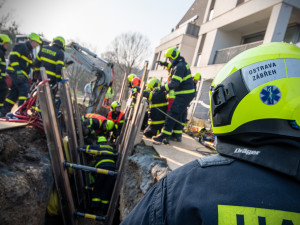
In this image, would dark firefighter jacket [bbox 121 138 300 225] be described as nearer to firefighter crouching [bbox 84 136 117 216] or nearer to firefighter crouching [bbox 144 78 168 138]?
firefighter crouching [bbox 84 136 117 216]

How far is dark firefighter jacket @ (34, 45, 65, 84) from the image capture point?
482 cm

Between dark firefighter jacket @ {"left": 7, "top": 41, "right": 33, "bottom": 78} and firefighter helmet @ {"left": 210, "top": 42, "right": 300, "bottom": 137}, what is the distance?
241 inches

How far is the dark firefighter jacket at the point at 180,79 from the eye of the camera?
4.12 metres

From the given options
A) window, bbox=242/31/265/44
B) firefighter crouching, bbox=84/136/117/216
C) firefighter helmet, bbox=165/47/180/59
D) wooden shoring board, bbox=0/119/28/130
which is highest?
window, bbox=242/31/265/44

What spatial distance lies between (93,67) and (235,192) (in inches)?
269

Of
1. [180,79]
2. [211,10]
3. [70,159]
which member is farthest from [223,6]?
[70,159]

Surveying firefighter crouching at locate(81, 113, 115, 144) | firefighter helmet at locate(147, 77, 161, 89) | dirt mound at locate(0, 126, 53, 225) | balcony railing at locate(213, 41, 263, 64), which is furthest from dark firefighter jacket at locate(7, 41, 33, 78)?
balcony railing at locate(213, 41, 263, 64)

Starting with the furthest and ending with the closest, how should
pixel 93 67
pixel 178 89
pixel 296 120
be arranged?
pixel 93 67 → pixel 178 89 → pixel 296 120

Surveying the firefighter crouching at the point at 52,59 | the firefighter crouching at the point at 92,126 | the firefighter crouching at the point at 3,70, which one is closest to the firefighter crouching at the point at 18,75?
the firefighter crouching at the point at 3,70

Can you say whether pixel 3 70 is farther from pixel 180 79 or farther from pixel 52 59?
pixel 180 79

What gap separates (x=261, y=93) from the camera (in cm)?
72

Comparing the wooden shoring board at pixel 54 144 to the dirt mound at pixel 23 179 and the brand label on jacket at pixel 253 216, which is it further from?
the brand label on jacket at pixel 253 216

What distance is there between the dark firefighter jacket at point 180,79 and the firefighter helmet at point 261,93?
3276 millimetres

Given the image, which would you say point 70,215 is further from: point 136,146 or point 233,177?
point 233,177
